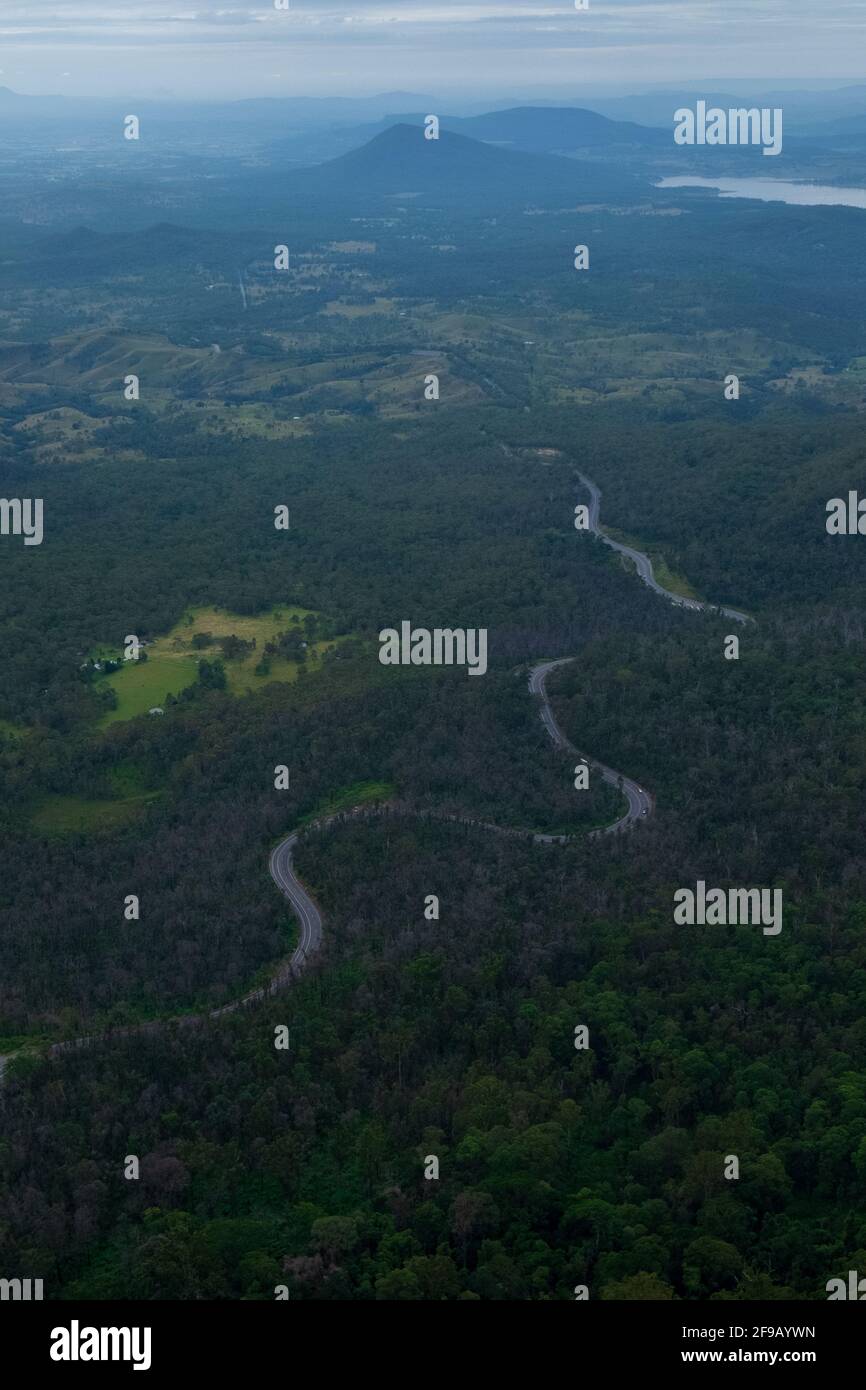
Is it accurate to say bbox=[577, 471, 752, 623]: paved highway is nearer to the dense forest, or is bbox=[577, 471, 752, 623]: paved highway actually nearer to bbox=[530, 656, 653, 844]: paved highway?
the dense forest

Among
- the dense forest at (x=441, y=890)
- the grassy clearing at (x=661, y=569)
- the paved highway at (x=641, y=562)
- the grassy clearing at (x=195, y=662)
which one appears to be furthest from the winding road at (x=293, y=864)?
the grassy clearing at (x=195, y=662)

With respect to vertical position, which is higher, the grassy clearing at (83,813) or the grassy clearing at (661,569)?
the grassy clearing at (661,569)

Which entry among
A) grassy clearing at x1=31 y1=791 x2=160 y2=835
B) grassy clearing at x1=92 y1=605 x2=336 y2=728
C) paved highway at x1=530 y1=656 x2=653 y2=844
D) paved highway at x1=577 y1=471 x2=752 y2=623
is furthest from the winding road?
grassy clearing at x1=92 y1=605 x2=336 y2=728

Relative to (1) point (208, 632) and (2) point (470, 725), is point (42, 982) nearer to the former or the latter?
(2) point (470, 725)

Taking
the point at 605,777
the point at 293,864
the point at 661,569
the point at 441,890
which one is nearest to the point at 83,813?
the point at 293,864

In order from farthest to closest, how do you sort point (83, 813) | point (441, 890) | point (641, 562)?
point (641, 562) < point (83, 813) < point (441, 890)

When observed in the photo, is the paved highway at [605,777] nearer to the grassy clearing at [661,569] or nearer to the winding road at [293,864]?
the winding road at [293,864]

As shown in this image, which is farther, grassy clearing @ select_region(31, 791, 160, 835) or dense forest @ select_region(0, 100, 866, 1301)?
grassy clearing @ select_region(31, 791, 160, 835)

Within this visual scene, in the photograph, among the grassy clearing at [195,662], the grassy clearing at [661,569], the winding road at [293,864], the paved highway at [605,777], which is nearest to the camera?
the winding road at [293,864]

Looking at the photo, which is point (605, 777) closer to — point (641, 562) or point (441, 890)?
point (441, 890)

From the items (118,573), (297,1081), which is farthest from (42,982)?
(118,573)

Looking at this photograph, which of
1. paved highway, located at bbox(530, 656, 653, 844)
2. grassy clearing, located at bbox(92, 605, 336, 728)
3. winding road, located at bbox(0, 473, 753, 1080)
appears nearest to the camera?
winding road, located at bbox(0, 473, 753, 1080)
